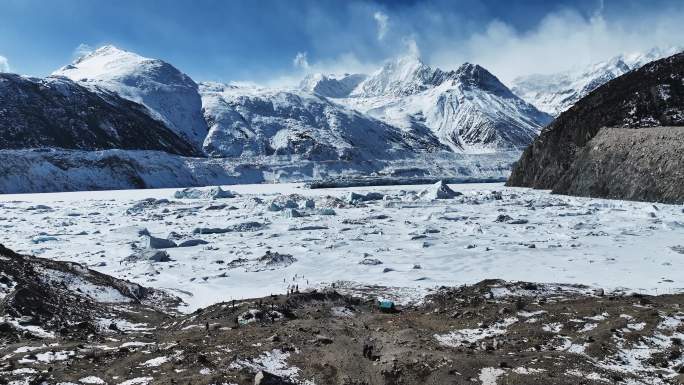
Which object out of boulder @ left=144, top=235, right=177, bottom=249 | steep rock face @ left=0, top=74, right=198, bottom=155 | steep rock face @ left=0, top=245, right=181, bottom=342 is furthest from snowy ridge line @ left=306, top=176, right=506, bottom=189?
steep rock face @ left=0, top=245, right=181, bottom=342

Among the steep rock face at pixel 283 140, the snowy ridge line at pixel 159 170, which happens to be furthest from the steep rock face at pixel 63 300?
the steep rock face at pixel 283 140

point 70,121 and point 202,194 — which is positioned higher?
point 70,121

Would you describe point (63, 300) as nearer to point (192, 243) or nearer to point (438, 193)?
point (192, 243)

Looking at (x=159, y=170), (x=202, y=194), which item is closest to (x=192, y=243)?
(x=202, y=194)

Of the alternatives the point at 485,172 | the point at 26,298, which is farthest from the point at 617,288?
the point at 485,172

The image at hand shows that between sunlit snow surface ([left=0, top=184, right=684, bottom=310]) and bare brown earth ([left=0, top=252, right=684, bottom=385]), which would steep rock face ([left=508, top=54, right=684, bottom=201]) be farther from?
bare brown earth ([left=0, top=252, right=684, bottom=385])
